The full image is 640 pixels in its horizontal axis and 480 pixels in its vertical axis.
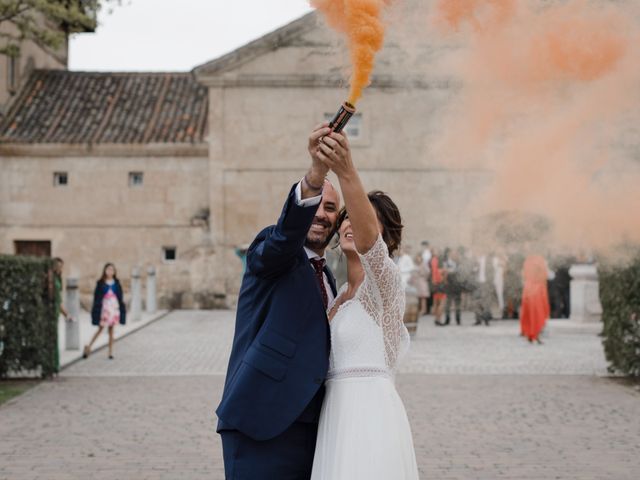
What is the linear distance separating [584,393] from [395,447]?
7.88 m

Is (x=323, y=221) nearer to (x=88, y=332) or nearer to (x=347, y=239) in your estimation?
(x=347, y=239)

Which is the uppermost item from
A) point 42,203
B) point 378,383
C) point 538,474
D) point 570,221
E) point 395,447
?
point 42,203

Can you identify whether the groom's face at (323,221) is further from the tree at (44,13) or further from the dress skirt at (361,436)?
the tree at (44,13)

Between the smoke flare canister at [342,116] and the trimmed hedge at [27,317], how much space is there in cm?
863

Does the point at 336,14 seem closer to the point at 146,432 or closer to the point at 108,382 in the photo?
the point at 146,432

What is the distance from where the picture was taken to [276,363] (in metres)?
3.40

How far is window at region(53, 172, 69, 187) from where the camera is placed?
27797 mm

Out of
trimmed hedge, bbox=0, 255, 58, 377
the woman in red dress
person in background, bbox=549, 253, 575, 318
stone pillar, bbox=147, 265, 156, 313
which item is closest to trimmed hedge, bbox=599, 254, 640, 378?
the woman in red dress

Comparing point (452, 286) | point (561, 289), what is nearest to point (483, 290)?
point (452, 286)

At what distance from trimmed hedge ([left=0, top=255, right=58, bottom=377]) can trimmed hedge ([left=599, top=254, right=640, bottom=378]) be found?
25.8 feet

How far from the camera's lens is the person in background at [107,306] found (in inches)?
556

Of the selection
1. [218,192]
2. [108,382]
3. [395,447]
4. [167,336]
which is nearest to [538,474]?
[395,447]

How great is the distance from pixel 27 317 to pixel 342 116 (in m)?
9.20

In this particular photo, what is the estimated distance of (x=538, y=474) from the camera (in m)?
6.77
